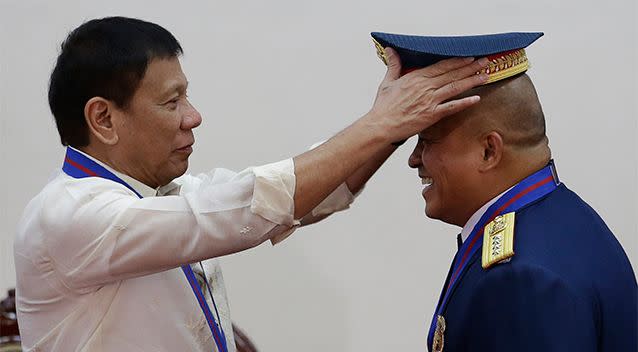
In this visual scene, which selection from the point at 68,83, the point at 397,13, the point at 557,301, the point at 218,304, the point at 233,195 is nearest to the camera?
the point at 557,301

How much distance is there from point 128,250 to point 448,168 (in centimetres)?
61

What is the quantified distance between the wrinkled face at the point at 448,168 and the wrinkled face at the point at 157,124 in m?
0.48

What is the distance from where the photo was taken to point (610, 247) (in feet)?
6.03

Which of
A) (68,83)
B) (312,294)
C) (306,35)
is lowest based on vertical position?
(312,294)

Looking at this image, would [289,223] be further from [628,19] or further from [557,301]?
[628,19]

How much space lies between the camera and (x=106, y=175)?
2.04 m

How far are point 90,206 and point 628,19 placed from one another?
6.62ft

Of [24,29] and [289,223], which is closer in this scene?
[289,223]

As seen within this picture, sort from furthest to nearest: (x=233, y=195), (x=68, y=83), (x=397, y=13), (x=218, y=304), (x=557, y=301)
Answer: (x=397, y=13) → (x=218, y=304) → (x=68, y=83) → (x=233, y=195) → (x=557, y=301)

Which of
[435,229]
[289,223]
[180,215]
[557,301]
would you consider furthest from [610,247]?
[435,229]

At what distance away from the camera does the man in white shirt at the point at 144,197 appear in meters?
1.82

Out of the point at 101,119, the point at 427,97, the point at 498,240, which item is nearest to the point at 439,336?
the point at 498,240

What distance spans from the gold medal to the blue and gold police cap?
45 cm

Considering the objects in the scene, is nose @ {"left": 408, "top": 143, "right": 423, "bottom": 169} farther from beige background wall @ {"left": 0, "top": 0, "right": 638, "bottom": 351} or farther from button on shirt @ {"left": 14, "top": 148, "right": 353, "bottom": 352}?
beige background wall @ {"left": 0, "top": 0, "right": 638, "bottom": 351}
